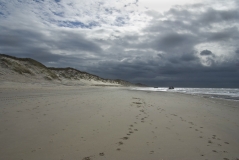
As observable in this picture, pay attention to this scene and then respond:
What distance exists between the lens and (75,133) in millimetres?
5547

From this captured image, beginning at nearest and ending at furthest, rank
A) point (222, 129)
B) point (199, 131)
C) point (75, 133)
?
1. point (75, 133)
2. point (199, 131)
3. point (222, 129)

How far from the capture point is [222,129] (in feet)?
24.6

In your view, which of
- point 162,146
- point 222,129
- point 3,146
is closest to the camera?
point 3,146

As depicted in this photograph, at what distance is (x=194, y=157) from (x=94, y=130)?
348 centimetres

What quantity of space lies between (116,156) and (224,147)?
3813 millimetres

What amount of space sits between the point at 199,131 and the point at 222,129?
1583 mm

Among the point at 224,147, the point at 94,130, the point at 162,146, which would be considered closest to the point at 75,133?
the point at 94,130

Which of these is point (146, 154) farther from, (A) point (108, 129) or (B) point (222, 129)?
(B) point (222, 129)

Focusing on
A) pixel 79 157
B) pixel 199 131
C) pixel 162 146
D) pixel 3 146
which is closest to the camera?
pixel 79 157

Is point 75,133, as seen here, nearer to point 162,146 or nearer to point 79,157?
point 79,157

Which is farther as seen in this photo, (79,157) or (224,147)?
(224,147)

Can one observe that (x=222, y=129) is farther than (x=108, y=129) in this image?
Yes

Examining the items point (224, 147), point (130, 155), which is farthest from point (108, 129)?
point (224, 147)

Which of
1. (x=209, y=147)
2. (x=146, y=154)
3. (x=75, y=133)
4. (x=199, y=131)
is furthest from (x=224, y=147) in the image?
(x=75, y=133)
